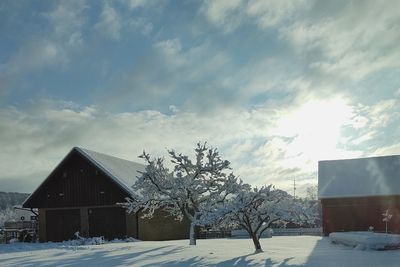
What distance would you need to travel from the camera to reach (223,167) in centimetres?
2558

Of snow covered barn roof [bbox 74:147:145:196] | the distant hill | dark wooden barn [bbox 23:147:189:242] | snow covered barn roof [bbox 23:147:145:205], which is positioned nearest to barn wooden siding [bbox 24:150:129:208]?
dark wooden barn [bbox 23:147:189:242]

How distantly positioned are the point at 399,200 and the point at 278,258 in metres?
21.6

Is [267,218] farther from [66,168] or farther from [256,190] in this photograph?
[66,168]

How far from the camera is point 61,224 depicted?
3684 cm

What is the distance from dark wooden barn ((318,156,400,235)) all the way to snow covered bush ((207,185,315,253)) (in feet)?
58.5

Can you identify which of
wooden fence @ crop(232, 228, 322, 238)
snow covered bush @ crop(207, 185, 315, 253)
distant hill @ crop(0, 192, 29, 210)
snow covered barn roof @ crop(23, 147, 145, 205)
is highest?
snow covered barn roof @ crop(23, 147, 145, 205)

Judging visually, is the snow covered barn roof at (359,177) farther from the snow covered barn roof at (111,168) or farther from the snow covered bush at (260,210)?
the snow covered bush at (260,210)

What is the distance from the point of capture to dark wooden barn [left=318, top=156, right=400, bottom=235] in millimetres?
35406

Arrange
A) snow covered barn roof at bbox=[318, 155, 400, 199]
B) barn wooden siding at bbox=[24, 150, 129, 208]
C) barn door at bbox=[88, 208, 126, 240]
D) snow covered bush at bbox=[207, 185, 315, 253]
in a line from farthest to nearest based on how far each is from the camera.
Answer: snow covered barn roof at bbox=[318, 155, 400, 199] → barn wooden siding at bbox=[24, 150, 129, 208] → barn door at bbox=[88, 208, 126, 240] → snow covered bush at bbox=[207, 185, 315, 253]

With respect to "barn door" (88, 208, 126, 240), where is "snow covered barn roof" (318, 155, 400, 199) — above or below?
above

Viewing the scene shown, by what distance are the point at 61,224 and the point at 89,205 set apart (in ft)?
9.19

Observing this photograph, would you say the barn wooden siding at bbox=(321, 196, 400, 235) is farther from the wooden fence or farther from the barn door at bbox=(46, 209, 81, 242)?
the barn door at bbox=(46, 209, 81, 242)

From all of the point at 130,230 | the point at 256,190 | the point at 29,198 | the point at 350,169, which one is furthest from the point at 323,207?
the point at 29,198

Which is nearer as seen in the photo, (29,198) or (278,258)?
(278,258)
